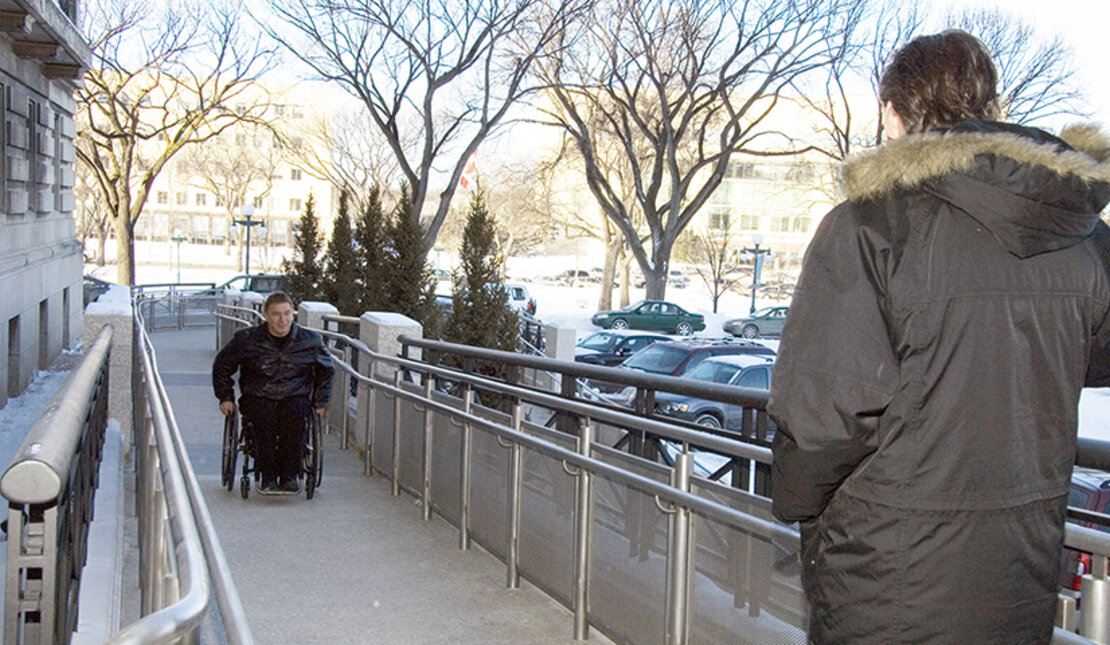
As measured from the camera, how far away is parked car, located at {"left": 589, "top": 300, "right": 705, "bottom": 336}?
4975 cm

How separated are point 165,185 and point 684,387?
104 m

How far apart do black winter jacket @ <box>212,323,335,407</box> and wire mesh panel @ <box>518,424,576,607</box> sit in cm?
312

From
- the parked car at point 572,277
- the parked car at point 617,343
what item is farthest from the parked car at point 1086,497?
the parked car at point 572,277

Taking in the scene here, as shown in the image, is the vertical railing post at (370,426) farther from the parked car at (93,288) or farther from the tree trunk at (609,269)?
the tree trunk at (609,269)

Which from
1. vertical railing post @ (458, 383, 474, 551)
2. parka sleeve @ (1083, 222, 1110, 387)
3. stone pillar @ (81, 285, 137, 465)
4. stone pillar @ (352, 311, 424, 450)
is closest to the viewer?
parka sleeve @ (1083, 222, 1110, 387)

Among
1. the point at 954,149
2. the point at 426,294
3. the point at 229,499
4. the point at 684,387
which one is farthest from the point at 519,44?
the point at 954,149

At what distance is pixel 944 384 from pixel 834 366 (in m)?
0.21

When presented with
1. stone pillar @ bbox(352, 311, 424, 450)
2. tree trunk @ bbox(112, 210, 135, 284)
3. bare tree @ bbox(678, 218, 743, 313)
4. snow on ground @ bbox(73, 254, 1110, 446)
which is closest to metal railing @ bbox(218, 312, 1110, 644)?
stone pillar @ bbox(352, 311, 424, 450)

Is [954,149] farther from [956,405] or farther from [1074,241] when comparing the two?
[956,405]

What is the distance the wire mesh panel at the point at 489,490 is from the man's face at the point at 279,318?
224 centimetres

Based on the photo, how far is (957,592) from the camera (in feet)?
7.52

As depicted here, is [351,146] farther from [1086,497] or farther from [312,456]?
[1086,497]

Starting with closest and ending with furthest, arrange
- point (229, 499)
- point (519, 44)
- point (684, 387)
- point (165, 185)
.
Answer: point (684, 387)
point (229, 499)
point (519, 44)
point (165, 185)

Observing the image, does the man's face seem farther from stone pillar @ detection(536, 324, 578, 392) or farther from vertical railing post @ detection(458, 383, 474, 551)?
stone pillar @ detection(536, 324, 578, 392)
